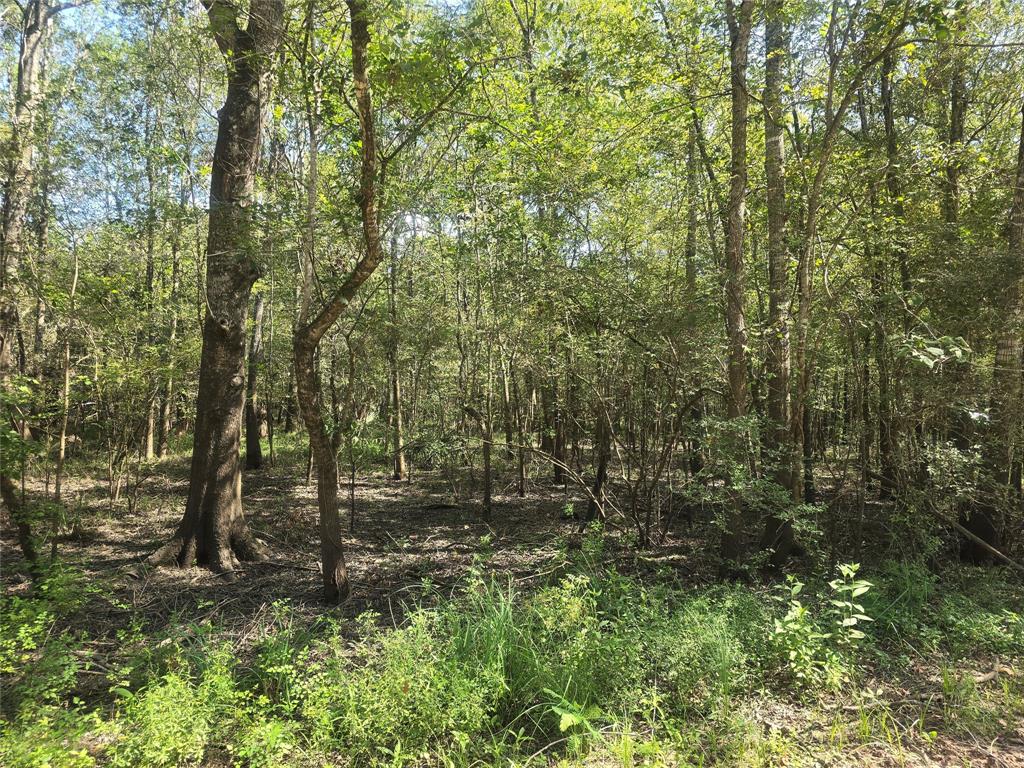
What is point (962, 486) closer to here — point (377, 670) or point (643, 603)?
point (643, 603)

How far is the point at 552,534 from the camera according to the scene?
7.48 m

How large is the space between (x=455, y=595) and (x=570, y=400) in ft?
12.4

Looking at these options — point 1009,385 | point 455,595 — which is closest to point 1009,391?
point 1009,385

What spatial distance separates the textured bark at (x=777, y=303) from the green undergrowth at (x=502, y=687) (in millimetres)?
1544

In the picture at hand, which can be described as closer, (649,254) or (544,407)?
(649,254)

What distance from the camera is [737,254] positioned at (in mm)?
5543

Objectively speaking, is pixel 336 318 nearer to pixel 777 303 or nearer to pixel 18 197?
pixel 777 303

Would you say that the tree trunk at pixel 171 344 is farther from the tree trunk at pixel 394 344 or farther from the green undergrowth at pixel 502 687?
the green undergrowth at pixel 502 687

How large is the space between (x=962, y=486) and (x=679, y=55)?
5155 mm

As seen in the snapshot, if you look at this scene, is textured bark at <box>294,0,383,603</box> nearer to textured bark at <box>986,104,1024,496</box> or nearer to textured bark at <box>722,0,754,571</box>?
textured bark at <box>722,0,754,571</box>

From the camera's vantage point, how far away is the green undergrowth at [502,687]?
2.69m

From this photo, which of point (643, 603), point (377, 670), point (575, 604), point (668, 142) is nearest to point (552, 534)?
point (643, 603)

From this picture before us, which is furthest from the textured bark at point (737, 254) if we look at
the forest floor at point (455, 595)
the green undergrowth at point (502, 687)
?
the green undergrowth at point (502, 687)

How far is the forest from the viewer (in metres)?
3.00
